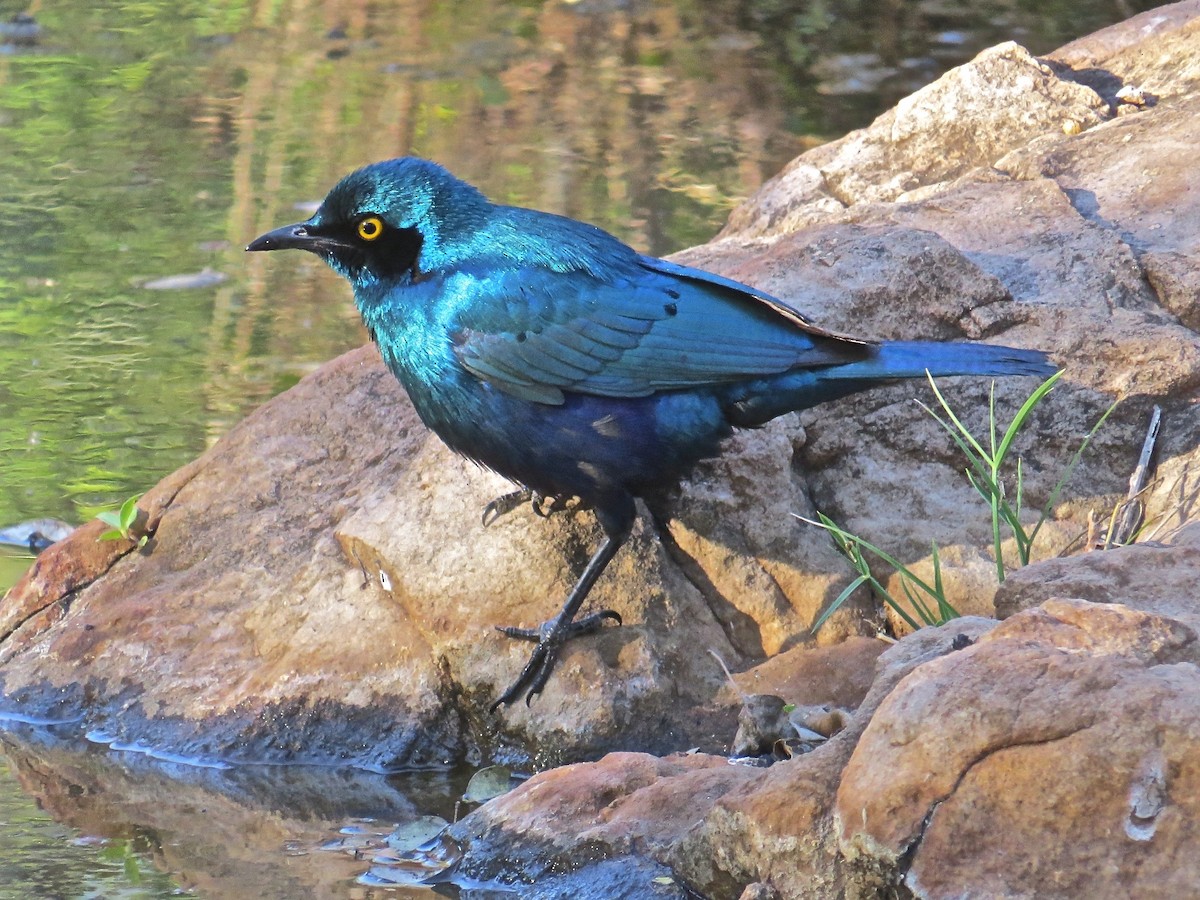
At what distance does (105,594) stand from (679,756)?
6.57 ft

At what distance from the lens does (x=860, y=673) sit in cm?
440

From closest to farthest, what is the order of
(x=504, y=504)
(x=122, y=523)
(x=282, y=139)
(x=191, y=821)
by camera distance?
(x=191, y=821) < (x=504, y=504) < (x=122, y=523) < (x=282, y=139)

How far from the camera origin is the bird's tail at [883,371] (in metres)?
4.39

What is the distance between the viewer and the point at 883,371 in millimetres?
4430

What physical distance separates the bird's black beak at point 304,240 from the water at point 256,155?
4.71 ft

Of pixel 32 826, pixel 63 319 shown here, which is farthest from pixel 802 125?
pixel 32 826

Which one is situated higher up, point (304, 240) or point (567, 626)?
point (304, 240)

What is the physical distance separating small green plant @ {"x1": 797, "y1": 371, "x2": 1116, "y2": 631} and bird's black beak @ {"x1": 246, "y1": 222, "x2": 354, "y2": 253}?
1508 mm

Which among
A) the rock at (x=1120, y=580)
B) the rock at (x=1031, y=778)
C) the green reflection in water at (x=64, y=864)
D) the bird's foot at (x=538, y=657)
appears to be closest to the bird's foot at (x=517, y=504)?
the bird's foot at (x=538, y=657)

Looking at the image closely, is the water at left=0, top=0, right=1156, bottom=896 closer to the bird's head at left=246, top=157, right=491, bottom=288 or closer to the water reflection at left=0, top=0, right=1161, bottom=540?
the water reflection at left=0, top=0, right=1161, bottom=540

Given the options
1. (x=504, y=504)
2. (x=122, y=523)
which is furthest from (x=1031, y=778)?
(x=122, y=523)

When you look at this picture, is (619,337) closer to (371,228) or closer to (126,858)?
(371,228)

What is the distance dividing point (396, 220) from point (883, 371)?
1.37 m

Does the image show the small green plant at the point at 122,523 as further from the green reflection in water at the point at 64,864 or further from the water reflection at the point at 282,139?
the green reflection in water at the point at 64,864
